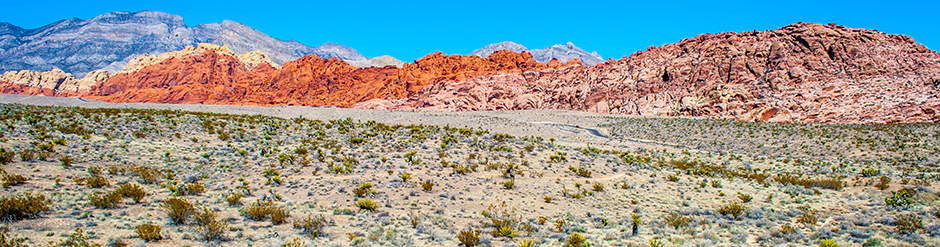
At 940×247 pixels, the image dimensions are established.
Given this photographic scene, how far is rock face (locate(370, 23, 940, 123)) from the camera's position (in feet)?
153

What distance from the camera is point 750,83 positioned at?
58.2 meters

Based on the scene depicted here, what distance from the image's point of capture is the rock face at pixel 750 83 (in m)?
46.6

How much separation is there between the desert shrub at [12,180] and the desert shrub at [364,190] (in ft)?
23.9

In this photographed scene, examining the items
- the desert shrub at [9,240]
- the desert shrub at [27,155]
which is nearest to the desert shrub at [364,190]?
the desert shrub at [9,240]

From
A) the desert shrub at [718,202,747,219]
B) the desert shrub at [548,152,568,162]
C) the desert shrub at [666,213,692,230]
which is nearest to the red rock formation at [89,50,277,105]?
the desert shrub at [548,152,568,162]

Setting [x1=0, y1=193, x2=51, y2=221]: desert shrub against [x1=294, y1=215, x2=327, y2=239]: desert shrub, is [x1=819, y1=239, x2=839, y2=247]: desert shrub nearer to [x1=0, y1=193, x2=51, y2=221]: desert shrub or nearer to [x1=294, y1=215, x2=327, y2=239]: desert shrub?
[x1=294, y1=215, x2=327, y2=239]: desert shrub

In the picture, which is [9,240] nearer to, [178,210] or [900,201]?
[178,210]

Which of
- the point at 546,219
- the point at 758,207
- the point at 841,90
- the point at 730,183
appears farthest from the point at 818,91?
the point at 546,219

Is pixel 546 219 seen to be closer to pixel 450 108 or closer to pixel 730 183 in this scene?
pixel 730 183

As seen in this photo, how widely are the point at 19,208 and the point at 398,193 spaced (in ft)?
23.9

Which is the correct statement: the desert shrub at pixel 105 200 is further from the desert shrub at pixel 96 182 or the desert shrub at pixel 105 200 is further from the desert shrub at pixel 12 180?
the desert shrub at pixel 12 180

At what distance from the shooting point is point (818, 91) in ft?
168

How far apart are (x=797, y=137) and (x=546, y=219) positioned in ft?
101

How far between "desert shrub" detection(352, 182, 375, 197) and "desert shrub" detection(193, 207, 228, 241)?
11.2 ft
